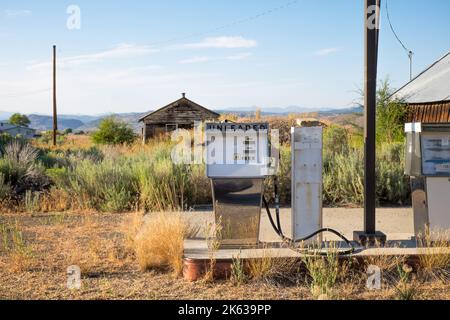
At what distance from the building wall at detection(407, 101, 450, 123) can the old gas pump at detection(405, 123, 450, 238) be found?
50.2ft

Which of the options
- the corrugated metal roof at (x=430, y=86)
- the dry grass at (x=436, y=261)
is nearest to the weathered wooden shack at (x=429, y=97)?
the corrugated metal roof at (x=430, y=86)

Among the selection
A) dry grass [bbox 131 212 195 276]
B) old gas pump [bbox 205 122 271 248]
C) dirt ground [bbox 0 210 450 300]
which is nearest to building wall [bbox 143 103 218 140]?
dirt ground [bbox 0 210 450 300]

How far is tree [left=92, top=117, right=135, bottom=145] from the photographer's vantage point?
37.2 meters

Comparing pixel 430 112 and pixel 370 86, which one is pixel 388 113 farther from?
pixel 370 86

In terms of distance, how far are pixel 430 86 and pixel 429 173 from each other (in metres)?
18.0

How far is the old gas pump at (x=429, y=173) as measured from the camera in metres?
6.05

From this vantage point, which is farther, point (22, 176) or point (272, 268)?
point (22, 176)

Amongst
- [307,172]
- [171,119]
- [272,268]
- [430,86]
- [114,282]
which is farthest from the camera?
[171,119]

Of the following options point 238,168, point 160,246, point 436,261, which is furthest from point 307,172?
point 160,246

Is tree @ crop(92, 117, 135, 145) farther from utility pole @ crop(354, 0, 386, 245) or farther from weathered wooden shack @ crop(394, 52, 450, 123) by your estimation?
utility pole @ crop(354, 0, 386, 245)

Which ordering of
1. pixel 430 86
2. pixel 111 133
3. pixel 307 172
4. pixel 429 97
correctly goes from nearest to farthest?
pixel 307 172 → pixel 429 97 → pixel 430 86 → pixel 111 133

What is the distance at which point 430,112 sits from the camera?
70.1 feet

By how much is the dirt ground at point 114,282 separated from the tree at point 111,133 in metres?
30.3
